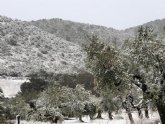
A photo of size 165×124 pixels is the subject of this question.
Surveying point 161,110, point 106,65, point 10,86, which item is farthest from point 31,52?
point 161,110

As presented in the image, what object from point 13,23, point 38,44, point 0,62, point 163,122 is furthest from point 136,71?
point 13,23

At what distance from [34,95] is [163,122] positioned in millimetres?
63386

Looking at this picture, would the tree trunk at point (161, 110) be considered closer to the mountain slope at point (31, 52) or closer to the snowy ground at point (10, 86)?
the snowy ground at point (10, 86)

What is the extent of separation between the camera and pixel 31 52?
553 feet

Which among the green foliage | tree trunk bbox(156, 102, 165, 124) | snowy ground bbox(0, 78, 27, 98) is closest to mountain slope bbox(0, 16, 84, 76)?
snowy ground bbox(0, 78, 27, 98)

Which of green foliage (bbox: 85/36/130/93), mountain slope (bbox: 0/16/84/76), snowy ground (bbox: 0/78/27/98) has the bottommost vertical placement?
snowy ground (bbox: 0/78/27/98)

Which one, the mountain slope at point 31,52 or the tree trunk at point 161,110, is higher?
the mountain slope at point 31,52

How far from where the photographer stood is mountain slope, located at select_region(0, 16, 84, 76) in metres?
150

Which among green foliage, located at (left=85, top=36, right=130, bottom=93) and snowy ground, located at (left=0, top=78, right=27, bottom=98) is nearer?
green foliage, located at (left=85, top=36, right=130, bottom=93)

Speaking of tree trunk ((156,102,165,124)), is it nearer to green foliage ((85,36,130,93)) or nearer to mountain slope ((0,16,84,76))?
green foliage ((85,36,130,93))

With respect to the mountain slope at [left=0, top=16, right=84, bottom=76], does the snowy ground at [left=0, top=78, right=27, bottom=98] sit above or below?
below

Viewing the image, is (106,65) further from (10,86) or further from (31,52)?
(31,52)

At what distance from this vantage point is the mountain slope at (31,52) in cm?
15038

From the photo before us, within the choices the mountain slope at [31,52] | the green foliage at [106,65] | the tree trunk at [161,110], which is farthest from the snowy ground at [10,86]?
the tree trunk at [161,110]
